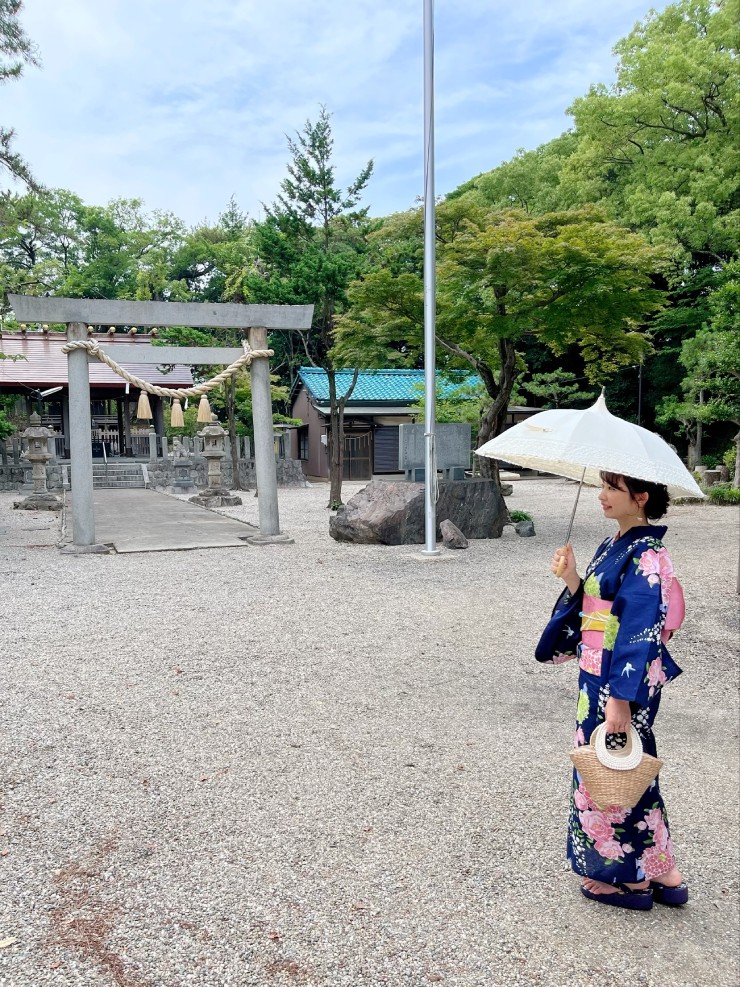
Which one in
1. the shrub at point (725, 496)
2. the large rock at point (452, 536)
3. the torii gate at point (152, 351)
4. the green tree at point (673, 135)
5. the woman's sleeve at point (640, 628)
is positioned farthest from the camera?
the green tree at point (673, 135)

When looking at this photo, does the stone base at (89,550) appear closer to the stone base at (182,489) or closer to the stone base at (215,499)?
the stone base at (215,499)

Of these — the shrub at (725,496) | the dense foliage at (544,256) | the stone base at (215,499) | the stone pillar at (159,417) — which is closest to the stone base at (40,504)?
the stone base at (215,499)

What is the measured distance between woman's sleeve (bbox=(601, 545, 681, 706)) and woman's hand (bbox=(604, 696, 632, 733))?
0.13ft

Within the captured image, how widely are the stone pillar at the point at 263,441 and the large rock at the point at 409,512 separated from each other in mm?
966

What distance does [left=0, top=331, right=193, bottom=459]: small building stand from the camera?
2330 cm

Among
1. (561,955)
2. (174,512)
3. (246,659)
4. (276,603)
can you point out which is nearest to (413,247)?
(174,512)

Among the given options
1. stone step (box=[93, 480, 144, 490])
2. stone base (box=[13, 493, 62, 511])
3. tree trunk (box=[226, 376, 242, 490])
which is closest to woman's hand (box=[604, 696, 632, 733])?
stone base (box=[13, 493, 62, 511])

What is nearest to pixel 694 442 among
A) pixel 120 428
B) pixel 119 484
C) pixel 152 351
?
pixel 119 484

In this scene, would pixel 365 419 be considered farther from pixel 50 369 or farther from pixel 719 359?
pixel 719 359

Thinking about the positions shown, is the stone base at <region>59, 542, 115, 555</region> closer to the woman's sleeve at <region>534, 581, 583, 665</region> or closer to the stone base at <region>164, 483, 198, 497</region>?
the woman's sleeve at <region>534, 581, 583, 665</region>

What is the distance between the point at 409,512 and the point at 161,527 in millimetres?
4613

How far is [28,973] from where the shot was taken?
2.07m

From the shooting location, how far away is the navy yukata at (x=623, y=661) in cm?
218

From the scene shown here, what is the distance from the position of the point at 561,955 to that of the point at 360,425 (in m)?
26.0
